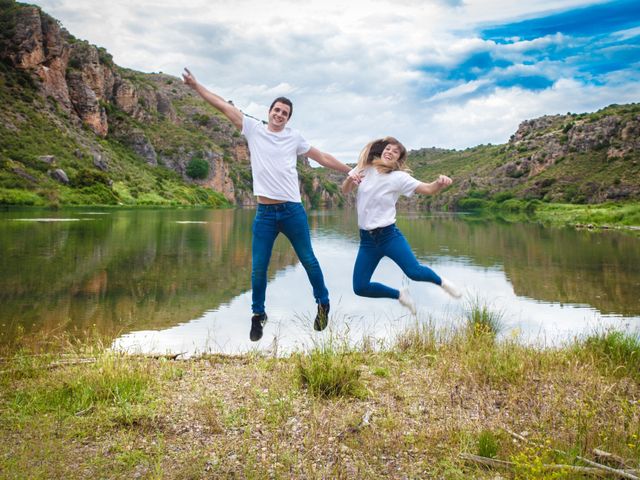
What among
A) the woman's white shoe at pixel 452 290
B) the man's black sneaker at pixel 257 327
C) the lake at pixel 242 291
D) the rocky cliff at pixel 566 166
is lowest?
the lake at pixel 242 291

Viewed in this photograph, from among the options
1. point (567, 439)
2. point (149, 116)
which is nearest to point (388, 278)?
point (567, 439)

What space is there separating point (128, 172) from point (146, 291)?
7300 centimetres

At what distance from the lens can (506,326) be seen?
10203 mm

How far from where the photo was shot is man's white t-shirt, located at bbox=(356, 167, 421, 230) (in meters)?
5.84

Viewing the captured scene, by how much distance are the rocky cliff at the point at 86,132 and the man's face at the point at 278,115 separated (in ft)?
163

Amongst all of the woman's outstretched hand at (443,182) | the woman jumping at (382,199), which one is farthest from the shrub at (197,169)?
the woman's outstretched hand at (443,182)

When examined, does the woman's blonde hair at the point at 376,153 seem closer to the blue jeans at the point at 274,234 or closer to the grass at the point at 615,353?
the blue jeans at the point at 274,234

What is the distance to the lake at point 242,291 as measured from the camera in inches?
358

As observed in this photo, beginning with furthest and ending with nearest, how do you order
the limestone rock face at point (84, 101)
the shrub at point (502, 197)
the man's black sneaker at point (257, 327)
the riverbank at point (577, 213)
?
the shrub at point (502, 197), the limestone rock face at point (84, 101), the riverbank at point (577, 213), the man's black sneaker at point (257, 327)

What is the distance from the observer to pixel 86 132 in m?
84.6

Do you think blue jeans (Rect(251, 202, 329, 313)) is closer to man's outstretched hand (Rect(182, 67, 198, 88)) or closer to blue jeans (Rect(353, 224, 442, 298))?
blue jeans (Rect(353, 224, 442, 298))

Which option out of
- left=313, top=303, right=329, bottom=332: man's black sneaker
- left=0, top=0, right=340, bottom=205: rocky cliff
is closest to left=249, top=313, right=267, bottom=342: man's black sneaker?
left=313, top=303, right=329, bottom=332: man's black sneaker

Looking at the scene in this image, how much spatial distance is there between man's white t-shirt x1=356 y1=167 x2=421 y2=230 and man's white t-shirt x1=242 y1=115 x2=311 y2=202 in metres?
0.84

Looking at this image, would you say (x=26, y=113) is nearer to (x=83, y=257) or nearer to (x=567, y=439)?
(x=83, y=257)
